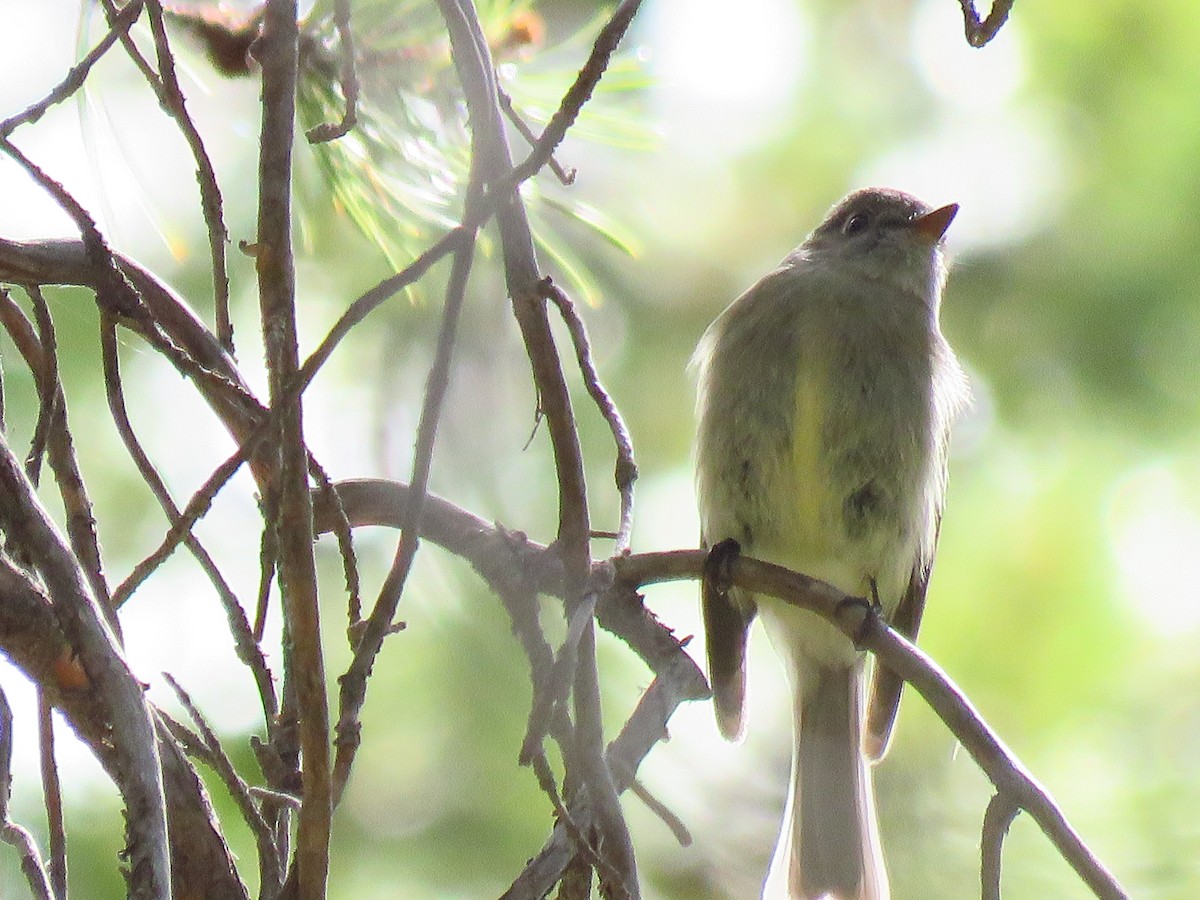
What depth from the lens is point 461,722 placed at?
3.83 m

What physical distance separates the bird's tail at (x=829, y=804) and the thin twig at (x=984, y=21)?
5.56 feet

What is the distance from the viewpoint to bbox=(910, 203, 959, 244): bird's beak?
4246mm

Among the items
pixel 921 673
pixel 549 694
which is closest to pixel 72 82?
pixel 549 694

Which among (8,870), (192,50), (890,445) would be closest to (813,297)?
(890,445)

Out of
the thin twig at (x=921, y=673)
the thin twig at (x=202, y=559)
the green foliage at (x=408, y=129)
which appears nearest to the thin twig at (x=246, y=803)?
the thin twig at (x=202, y=559)

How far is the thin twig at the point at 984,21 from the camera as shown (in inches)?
69.6

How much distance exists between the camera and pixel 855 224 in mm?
4355

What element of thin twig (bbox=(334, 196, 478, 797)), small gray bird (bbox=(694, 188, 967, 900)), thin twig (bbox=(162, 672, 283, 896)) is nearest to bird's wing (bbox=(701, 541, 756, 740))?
small gray bird (bbox=(694, 188, 967, 900))

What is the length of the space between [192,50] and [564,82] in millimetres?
611

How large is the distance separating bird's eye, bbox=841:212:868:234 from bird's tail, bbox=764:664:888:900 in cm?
118

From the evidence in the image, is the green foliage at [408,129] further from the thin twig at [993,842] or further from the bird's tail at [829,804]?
the bird's tail at [829,804]

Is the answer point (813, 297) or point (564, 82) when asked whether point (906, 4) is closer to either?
point (813, 297)

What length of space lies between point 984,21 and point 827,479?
199cm

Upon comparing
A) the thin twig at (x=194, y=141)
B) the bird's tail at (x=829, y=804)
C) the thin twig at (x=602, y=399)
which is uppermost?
the bird's tail at (x=829, y=804)
